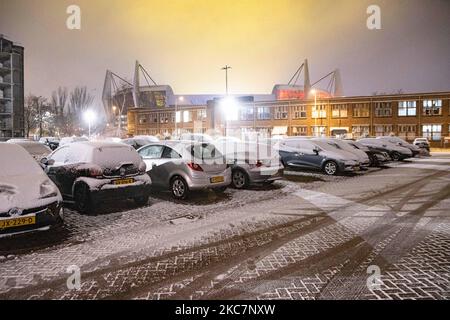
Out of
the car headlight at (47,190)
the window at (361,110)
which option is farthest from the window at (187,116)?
the car headlight at (47,190)

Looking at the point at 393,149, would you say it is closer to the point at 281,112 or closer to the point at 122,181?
the point at 122,181

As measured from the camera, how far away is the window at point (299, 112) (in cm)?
5072

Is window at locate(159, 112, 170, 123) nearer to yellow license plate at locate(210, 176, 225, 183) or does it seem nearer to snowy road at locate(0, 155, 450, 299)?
yellow license plate at locate(210, 176, 225, 183)

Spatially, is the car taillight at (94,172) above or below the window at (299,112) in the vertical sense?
below

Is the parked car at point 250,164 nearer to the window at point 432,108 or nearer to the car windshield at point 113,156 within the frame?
the car windshield at point 113,156

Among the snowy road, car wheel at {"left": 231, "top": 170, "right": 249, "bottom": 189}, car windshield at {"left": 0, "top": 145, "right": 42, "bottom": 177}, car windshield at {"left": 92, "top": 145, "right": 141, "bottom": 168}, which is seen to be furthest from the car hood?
car wheel at {"left": 231, "top": 170, "right": 249, "bottom": 189}

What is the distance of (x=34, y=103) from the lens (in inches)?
2591

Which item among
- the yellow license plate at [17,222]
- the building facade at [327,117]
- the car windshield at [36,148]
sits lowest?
the yellow license plate at [17,222]

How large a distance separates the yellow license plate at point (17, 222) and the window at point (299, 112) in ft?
157

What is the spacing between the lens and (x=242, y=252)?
5457 millimetres

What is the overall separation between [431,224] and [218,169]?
17.0ft

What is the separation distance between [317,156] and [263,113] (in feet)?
130

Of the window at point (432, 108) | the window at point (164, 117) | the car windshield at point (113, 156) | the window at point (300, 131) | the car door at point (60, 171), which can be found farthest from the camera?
the window at point (164, 117)
